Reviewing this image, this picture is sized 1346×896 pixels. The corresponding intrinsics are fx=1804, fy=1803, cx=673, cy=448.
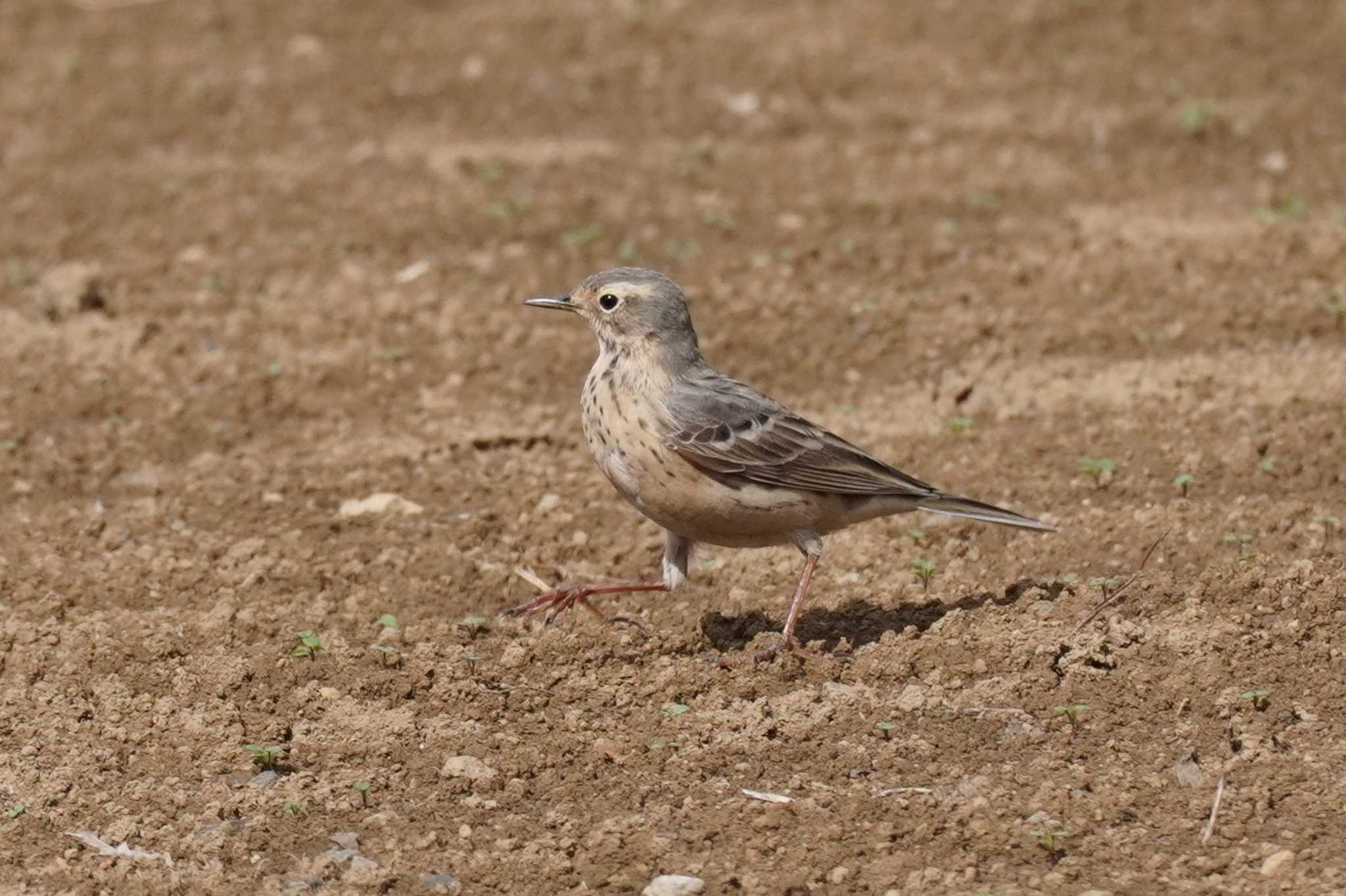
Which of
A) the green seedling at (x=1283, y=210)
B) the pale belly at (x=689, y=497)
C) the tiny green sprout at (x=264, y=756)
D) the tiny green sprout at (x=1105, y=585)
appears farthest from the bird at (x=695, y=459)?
the green seedling at (x=1283, y=210)

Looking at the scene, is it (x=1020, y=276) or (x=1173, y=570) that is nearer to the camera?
(x=1173, y=570)

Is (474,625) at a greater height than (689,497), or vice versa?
(689,497)

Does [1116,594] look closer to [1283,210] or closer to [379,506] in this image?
[379,506]

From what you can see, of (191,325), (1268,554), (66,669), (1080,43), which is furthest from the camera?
(1080,43)

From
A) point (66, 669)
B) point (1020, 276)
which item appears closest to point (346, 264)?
point (1020, 276)

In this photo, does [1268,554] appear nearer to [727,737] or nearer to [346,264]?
[727,737]

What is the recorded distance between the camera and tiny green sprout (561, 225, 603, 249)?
10.1m

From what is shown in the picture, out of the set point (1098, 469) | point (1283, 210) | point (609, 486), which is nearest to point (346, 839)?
point (609, 486)

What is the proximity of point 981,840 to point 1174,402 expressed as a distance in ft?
12.3

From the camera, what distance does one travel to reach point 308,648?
239 inches

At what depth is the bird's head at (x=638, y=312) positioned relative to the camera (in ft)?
21.4

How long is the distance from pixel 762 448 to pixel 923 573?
784 millimetres

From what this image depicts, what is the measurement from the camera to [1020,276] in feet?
31.4

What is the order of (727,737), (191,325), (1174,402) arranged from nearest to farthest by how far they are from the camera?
(727,737)
(1174,402)
(191,325)
